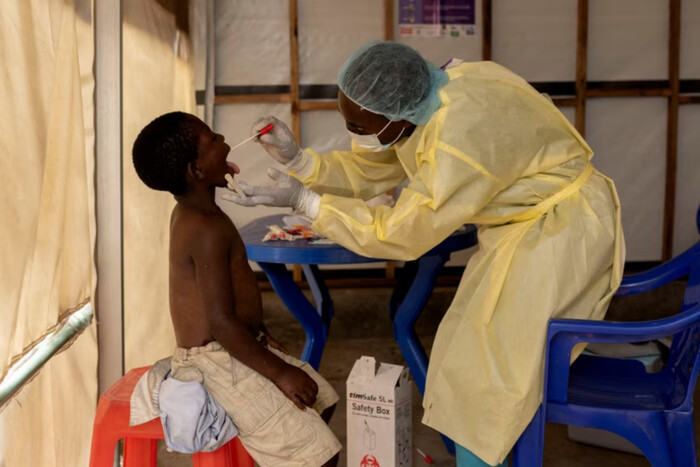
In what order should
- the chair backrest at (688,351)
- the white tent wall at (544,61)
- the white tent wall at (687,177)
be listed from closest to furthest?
1. the chair backrest at (688,351)
2. the white tent wall at (544,61)
3. the white tent wall at (687,177)

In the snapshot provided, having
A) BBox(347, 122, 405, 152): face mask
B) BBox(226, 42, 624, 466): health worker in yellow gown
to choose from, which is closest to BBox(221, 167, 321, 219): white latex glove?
BBox(226, 42, 624, 466): health worker in yellow gown

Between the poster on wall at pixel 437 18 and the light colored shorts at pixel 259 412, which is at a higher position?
the poster on wall at pixel 437 18

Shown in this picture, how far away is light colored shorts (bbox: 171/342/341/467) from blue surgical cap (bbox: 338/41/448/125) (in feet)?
2.36

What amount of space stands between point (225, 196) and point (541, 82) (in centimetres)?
354

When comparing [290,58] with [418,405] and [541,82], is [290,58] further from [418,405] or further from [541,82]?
[418,405]

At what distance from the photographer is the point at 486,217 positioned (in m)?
1.96

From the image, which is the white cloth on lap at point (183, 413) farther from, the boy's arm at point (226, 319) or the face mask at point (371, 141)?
the face mask at point (371, 141)

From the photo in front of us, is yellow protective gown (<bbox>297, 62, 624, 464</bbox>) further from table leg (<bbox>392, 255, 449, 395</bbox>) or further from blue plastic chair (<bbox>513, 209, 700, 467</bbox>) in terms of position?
table leg (<bbox>392, 255, 449, 395</bbox>)

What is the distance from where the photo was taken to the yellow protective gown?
1833 mm

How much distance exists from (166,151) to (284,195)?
1.03ft

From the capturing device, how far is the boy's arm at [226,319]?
177cm

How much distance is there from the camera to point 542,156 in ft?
6.30

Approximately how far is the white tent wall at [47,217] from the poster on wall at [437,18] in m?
2.80

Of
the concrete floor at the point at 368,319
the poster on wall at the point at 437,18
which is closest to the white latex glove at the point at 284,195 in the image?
the concrete floor at the point at 368,319
